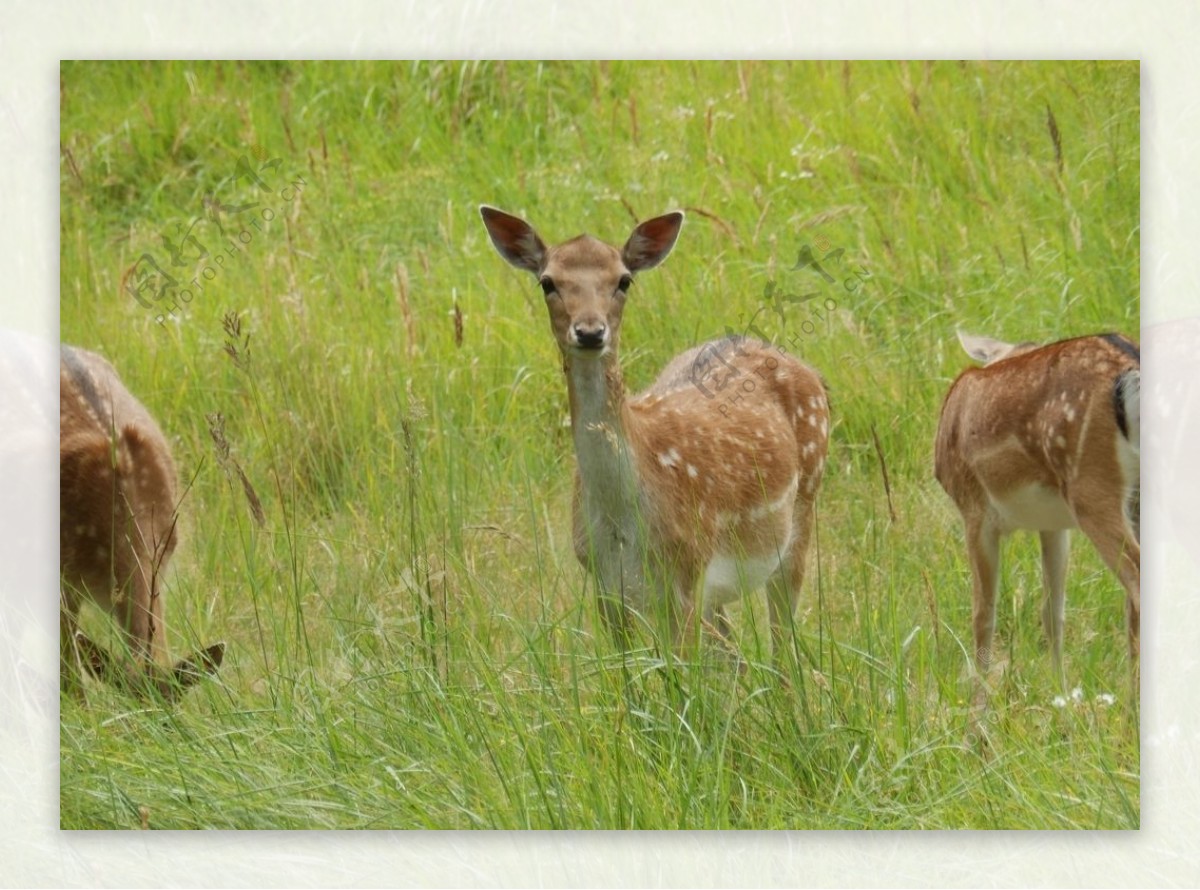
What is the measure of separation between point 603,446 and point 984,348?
1.02m

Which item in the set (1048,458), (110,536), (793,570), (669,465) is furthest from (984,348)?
(110,536)

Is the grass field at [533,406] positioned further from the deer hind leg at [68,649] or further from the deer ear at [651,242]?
the deer ear at [651,242]

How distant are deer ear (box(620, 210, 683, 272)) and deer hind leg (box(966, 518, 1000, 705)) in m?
1.03

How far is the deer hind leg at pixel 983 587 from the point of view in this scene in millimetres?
5031

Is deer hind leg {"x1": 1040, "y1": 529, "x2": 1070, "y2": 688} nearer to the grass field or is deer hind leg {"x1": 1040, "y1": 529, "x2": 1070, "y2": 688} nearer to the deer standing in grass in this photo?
the grass field

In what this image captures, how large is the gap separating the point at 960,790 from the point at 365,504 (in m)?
1.58

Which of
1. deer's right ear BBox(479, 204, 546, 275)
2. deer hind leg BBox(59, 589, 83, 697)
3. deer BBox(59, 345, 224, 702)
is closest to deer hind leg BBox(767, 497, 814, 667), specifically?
deer's right ear BBox(479, 204, 546, 275)

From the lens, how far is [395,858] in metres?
4.85

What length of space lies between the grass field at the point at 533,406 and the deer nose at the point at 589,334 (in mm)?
513

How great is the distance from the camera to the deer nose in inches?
193

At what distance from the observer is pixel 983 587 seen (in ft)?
17.5

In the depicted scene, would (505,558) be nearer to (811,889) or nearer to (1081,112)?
(811,889)

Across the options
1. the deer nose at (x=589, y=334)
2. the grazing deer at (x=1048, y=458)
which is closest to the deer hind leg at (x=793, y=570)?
the grazing deer at (x=1048, y=458)

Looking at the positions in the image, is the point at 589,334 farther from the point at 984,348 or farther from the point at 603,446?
the point at 984,348
